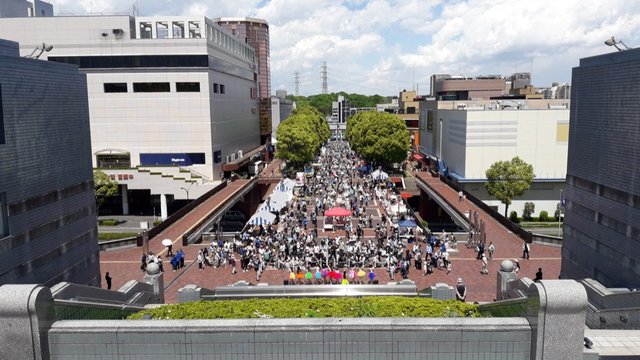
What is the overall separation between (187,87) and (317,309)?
46944mm

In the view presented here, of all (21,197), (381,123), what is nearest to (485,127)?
(381,123)

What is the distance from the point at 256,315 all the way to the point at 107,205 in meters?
48.5

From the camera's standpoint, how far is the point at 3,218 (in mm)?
16094

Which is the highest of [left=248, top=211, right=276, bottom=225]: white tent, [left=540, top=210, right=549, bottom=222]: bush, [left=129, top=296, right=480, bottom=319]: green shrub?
[left=129, top=296, right=480, bottom=319]: green shrub

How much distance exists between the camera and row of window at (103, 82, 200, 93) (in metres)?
53.8

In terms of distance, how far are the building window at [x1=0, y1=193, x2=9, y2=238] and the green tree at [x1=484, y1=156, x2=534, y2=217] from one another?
3977 cm

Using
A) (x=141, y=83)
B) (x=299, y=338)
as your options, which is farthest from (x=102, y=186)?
(x=299, y=338)

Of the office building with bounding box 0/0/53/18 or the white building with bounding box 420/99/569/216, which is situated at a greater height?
the office building with bounding box 0/0/53/18

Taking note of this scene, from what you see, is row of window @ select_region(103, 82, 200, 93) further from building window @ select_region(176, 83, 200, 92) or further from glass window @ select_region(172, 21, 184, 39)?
glass window @ select_region(172, 21, 184, 39)

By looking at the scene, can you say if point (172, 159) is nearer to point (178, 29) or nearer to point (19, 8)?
point (178, 29)

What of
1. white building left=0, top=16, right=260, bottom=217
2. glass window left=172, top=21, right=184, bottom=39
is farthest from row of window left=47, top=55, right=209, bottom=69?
glass window left=172, top=21, right=184, bottom=39

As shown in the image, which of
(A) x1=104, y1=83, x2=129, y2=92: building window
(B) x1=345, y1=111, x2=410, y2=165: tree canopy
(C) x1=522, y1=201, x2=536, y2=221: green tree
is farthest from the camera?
(B) x1=345, y1=111, x2=410, y2=165: tree canopy

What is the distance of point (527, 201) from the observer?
50750 mm

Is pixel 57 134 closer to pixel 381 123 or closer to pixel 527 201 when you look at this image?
pixel 527 201
